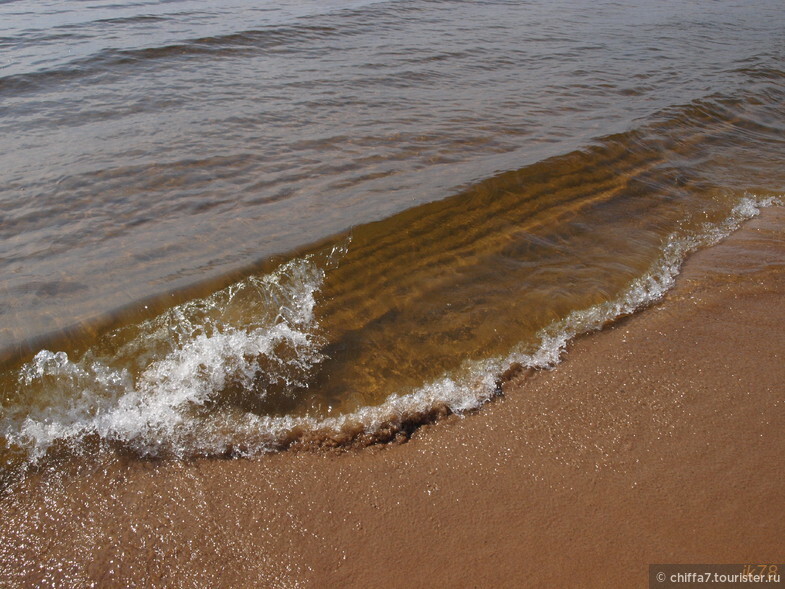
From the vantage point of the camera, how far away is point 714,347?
9.89 feet

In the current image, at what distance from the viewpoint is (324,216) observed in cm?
425

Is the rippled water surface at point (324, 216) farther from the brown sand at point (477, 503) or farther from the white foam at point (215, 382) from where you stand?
the brown sand at point (477, 503)

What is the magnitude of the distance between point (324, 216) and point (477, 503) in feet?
8.80

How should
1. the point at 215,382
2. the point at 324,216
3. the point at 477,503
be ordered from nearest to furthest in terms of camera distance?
the point at 477,503 → the point at 215,382 → the point at 324,216

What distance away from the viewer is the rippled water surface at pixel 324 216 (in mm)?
2768

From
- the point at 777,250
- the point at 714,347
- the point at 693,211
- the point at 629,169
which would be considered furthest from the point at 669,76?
the point at 714,347

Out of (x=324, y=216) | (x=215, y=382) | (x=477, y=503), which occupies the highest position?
(x=324, y=216)

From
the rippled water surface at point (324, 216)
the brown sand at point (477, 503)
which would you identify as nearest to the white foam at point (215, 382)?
the rippled water surface at point (324, 216)

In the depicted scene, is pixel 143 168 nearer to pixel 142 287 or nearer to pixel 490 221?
pixel 142 287

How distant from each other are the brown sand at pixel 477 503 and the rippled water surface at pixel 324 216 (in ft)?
0.77

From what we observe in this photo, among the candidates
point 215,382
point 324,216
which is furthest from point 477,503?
point 324,216

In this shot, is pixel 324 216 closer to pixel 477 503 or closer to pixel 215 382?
pixel 215 382

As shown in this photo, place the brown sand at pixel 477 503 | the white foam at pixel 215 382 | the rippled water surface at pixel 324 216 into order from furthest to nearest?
1. the rippled water surface at pixel 324 216
2. the white foam at pixel 215 382
3. the brown sand at pixel 477 503

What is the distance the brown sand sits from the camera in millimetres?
1977
